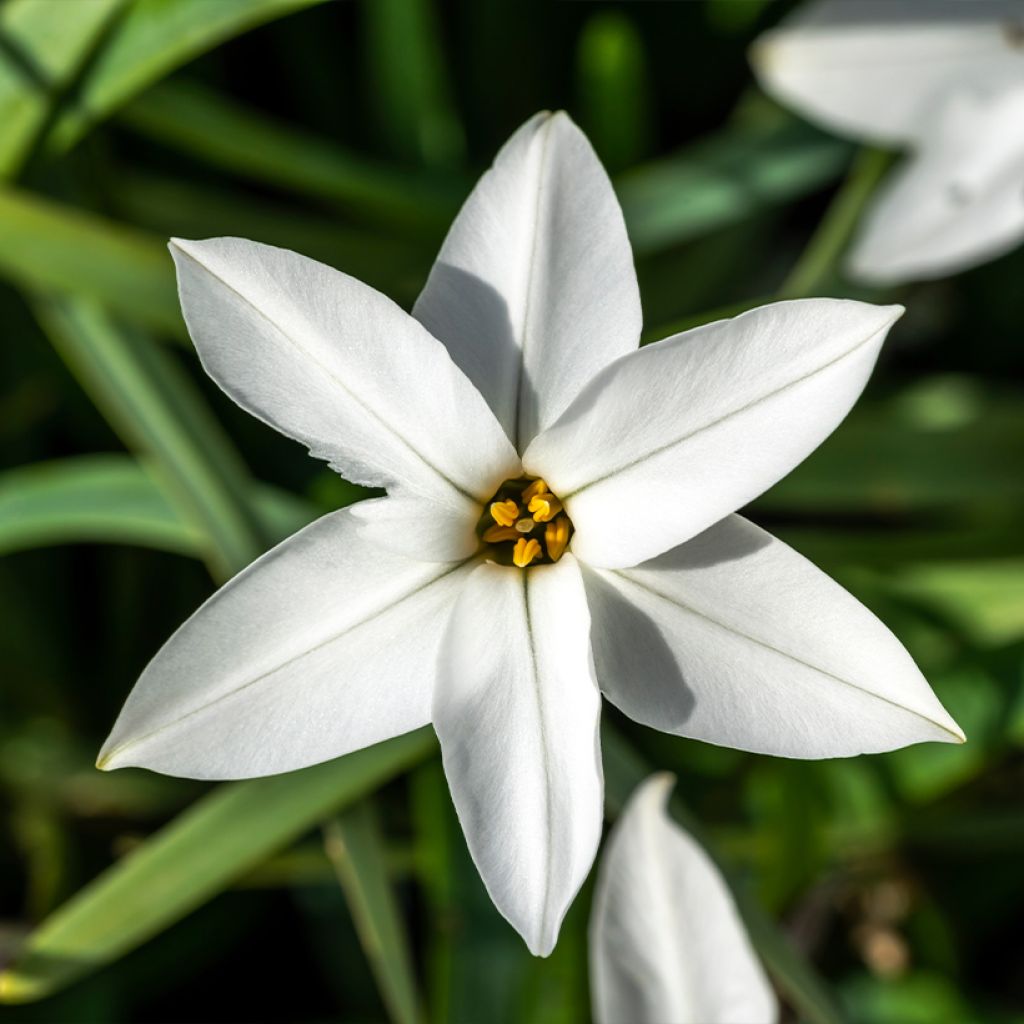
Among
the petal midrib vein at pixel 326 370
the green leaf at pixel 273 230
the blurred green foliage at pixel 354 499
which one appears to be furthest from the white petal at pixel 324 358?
the green leaf at pixel 273 230

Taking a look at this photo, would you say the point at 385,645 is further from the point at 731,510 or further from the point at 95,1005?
the point at 95,1005

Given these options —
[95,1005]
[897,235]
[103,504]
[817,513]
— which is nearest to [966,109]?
[897,235]

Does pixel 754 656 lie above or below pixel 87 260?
below

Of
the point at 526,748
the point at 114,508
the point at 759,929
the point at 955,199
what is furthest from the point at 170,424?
the point at 955,199

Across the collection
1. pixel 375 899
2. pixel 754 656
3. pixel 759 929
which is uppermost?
pixel 754 656

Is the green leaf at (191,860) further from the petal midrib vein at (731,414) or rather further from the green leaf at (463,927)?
the petal midrib vein at (731,414)

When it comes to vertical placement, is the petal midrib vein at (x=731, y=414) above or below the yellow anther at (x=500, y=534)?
→ above

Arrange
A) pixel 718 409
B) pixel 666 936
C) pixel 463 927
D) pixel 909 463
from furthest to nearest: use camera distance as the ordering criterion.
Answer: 1. pixel 909 463
2. pixel 463 927
3. pixel 666 936
4. pixel 718 409

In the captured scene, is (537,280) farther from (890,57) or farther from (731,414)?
(890,57)
